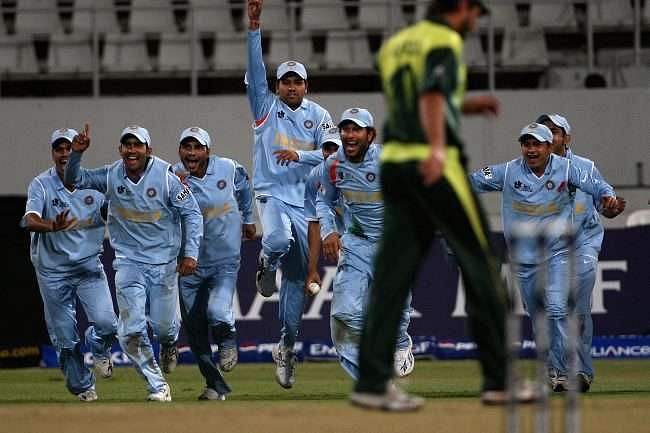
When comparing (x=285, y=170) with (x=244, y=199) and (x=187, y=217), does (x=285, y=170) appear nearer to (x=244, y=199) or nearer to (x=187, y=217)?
(x=244, y=199)

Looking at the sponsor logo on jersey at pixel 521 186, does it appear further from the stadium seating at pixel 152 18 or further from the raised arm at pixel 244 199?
the stadium seating at pixel 152 18

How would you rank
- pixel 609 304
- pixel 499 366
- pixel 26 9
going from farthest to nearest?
pixel 26 9 < pixel 609 304 < pixel 499 366

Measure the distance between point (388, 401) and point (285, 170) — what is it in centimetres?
680

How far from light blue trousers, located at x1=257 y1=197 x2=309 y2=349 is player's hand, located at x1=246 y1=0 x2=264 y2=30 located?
5.70 feet

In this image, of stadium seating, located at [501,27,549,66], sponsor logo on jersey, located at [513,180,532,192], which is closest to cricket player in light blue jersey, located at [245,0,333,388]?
sponsor logo on jersey, located at [513,180,532,192]

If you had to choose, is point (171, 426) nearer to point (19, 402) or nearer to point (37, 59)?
→ point (19, 402)

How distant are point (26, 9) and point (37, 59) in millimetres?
1424

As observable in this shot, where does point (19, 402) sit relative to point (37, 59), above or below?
below

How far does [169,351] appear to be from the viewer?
13867mm

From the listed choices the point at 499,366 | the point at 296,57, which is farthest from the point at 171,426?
the point at 296,57

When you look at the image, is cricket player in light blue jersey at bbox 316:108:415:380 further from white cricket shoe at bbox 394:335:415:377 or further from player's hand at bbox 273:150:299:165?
player's hand at bbox 273:150:299:165

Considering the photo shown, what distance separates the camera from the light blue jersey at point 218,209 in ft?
46.1

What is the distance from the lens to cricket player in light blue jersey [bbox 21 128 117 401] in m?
14.0

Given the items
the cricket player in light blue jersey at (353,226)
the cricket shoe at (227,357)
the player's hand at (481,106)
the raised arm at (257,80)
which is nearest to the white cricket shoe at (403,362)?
the cricket player in light blue jersey at (353,226)
